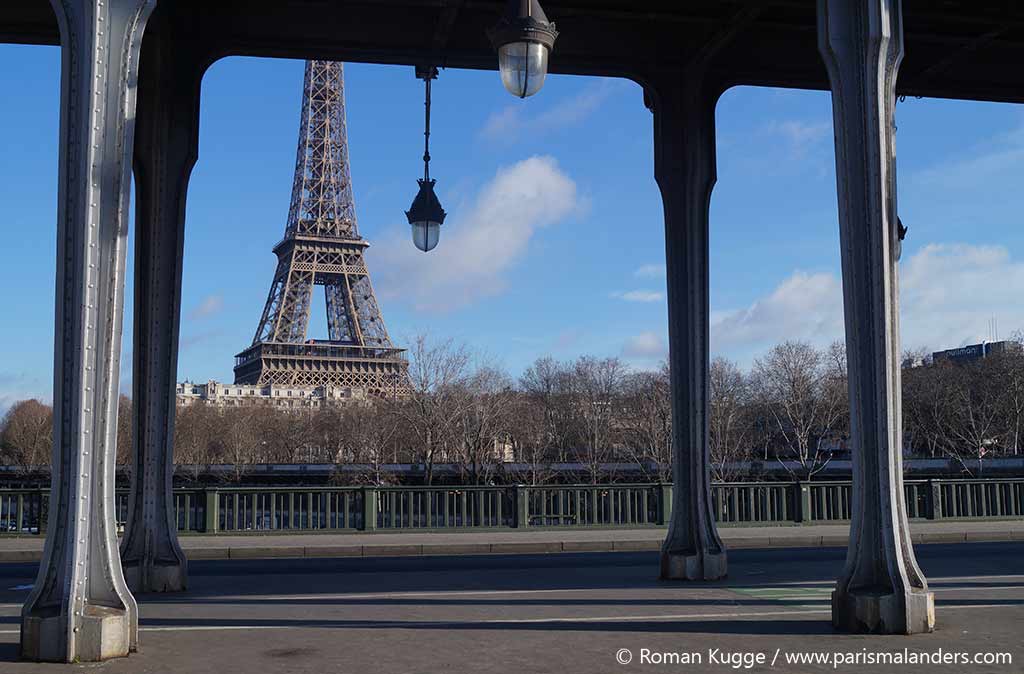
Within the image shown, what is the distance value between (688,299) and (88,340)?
25.2 feet

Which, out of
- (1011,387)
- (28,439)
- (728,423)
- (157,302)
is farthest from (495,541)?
→ (28,439)

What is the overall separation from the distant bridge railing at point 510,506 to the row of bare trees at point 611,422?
85.1 ft

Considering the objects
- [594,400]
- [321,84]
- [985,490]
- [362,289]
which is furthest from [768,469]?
[321,84]

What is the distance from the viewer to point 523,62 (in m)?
8.06

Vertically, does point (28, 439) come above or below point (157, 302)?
below

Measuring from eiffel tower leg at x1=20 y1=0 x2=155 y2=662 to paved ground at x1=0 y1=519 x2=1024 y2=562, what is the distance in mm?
12057

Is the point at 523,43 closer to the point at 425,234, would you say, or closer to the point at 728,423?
the point at 425,234

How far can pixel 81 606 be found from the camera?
7.95 meters

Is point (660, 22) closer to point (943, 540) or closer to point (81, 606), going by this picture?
point (81, 606)

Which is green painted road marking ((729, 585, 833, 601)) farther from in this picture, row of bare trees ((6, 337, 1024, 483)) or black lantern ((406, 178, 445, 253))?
row of bare trees ((6, 337, 1024, 483))

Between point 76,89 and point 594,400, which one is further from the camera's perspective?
point 594,400

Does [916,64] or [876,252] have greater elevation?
[916,64]

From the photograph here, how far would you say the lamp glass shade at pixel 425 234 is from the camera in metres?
13.7

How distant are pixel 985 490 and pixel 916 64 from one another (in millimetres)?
15626
